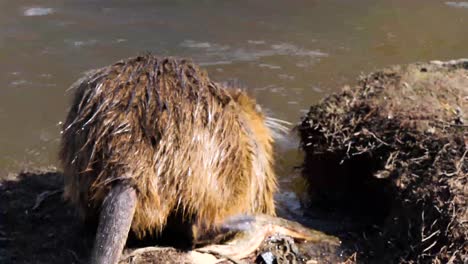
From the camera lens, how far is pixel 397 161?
3.86 m

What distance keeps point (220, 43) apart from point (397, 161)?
4377mm

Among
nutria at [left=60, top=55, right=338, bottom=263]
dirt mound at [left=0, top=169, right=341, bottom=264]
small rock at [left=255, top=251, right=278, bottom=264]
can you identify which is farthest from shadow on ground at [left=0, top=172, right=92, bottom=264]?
small rock at [left=255, top=251, right=278, bottom=264]

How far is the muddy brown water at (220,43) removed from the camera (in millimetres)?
6680

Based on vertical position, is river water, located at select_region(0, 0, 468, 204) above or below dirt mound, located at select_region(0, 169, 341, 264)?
above

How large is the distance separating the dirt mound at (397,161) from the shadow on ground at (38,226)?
1253 mm

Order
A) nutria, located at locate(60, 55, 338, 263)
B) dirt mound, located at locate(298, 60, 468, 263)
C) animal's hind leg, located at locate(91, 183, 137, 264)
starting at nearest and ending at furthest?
animal's hind leg, located at locate(91, 183, 137, 264), nutria, located at locate(60, 55, 338, 263), dirt mound, located at locate(298, 60, 468, 263)

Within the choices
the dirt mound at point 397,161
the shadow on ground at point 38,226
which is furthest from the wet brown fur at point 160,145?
the dirt mound at point 397,161

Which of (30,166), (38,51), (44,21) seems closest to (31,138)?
(30,166)

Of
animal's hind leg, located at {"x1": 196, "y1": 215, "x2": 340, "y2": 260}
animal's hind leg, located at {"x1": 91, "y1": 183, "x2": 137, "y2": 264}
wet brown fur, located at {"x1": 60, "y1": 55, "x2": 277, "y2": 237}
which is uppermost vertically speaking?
wet brown fur, located at {"x1": 60, "y1": 55, "x2": 277, "y2": 237}

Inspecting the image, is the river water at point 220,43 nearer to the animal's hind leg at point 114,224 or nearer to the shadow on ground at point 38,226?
the shadow on ground at point 38,226

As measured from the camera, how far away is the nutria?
10.0 feet

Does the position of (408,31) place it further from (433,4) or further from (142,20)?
(142,20)

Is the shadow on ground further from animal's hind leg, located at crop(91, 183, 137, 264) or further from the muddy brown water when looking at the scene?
the muddy brown water

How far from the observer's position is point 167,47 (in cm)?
793
